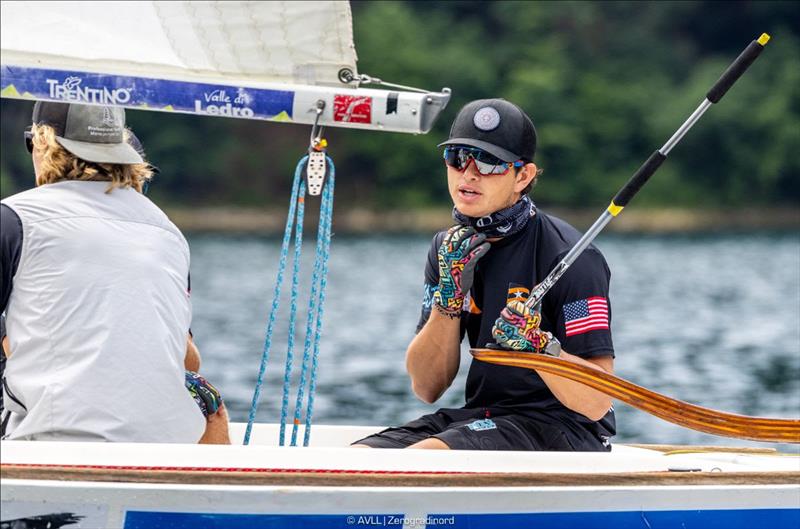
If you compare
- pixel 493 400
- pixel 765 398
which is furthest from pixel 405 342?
pixel 493 400

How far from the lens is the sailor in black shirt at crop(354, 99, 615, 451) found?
14.7 feet

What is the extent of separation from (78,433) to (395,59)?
60.2 meters

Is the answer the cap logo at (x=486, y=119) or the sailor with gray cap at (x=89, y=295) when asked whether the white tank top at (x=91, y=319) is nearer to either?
the sailor with gray cap at (x=89, y=295)

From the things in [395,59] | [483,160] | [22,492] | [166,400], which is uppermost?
[395,59]

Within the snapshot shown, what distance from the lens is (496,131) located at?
4594mm

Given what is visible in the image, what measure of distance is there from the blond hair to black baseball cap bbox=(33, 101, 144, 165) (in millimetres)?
21

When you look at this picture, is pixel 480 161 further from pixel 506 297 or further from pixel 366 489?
pixel 366 489

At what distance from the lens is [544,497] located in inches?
166

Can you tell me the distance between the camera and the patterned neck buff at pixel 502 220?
458 cm

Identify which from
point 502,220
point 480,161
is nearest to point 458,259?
point 502,220

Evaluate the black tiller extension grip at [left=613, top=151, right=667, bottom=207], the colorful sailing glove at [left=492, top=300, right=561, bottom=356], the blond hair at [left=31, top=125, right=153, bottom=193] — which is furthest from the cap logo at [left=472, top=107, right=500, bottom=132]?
the blond hair at [left=31, top=125, right=153, bottom=193]

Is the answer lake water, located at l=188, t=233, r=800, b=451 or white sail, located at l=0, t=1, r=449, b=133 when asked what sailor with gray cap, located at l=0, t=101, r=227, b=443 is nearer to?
white sail, located at l=0, t=1, r=449, b=133

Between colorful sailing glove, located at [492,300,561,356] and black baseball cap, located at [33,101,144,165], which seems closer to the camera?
black baseball cap, located at [33,101,144,165]

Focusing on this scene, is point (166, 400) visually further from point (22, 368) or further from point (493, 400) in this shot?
point (493, 400)
